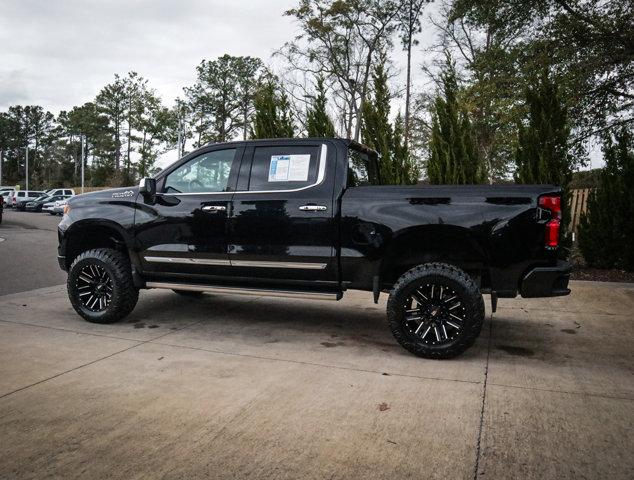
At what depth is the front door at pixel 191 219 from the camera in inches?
194

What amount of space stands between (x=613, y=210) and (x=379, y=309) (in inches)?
219

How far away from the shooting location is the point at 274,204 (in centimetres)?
471

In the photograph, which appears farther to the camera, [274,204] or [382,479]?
[274,204]

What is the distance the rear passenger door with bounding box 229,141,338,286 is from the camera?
4.56 meters

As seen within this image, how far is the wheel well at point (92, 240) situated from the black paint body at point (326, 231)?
2 centimetres

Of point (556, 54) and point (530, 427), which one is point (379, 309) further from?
point (556, 54)

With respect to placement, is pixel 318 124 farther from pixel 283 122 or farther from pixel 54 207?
pixel 54 207

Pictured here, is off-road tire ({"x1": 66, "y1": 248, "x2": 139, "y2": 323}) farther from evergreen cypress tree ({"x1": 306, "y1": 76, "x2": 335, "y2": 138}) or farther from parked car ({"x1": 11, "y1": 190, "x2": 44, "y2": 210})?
parked car ({"x1": 11, "y1": 190, "x2": 44, "y2": 210})

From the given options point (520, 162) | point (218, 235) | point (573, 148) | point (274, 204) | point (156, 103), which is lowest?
point (218, 235)

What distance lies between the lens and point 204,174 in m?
5.19

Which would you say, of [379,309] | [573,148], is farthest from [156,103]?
[379,309]

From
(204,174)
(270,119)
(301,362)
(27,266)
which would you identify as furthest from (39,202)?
(301,362)

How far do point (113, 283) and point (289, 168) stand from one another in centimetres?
228

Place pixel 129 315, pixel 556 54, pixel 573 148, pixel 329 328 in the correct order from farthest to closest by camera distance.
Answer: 1. pixel 573 148
2. pixel 556 54
3. pixel 129 315
4. pixel 329 328
